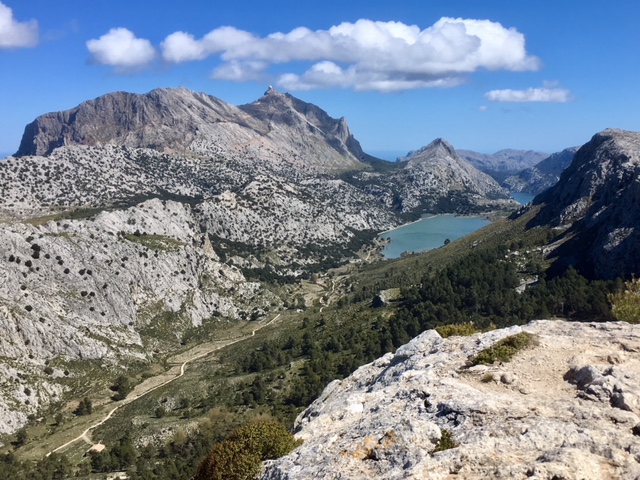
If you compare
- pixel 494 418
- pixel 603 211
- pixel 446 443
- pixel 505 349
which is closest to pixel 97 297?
pixel 505 349

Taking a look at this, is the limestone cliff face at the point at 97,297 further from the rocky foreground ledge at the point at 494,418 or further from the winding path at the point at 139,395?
the rocky foreground ledge at the point at 494,418

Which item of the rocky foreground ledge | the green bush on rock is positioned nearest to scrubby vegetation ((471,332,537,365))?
the rocky foreground ledge

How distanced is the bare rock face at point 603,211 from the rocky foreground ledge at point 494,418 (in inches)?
3257

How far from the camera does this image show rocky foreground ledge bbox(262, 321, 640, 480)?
17.1 m

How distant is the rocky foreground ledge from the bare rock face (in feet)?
271

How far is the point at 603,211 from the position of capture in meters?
133

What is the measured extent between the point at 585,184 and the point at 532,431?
17358 cm

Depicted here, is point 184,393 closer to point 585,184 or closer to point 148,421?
point 148,421

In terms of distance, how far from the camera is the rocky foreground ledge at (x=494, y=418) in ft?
56.1

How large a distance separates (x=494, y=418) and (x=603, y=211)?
445 ft

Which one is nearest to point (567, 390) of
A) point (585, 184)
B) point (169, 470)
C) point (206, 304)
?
point (169, 470)

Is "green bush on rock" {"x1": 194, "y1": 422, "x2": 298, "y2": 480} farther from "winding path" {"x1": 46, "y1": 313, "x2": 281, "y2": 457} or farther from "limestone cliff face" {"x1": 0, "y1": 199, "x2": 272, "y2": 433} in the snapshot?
"limestone cliff face" {"x1": 0, "y1": 199, "x2": 272, "y2": 433}

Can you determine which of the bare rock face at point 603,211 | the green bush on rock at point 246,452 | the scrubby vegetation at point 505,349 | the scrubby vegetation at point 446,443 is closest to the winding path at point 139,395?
the green bush on rock at point 246,452

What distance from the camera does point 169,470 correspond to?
61188 mm
